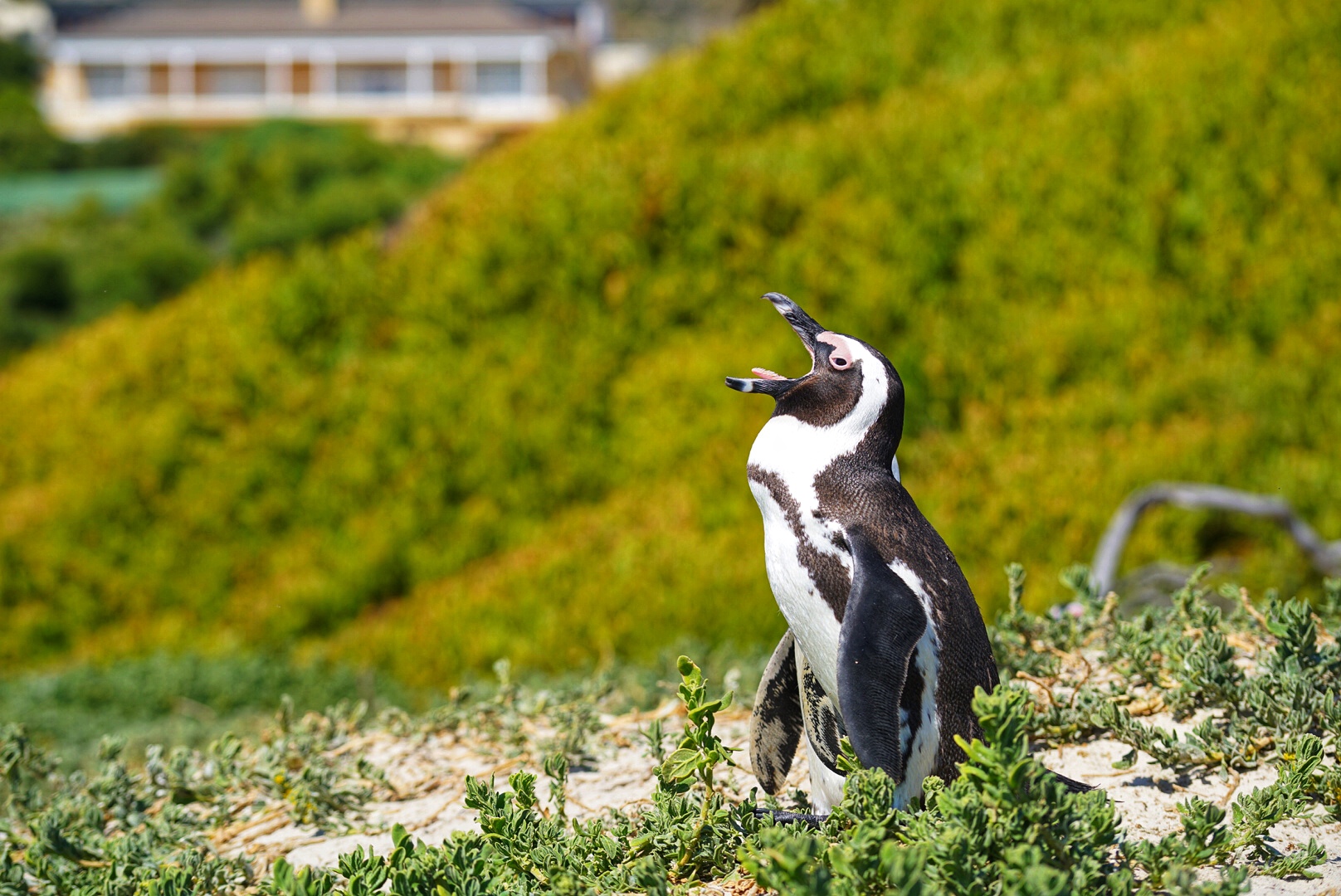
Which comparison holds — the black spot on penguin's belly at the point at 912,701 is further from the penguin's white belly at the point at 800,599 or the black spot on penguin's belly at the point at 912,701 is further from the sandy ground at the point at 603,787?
the sandy ground at the point at 603,787

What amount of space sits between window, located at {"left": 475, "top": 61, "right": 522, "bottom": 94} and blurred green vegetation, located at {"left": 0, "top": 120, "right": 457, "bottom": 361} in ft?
80.9

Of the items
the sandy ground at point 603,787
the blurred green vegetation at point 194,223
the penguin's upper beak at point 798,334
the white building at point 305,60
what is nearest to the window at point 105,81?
the white building at point 305,60

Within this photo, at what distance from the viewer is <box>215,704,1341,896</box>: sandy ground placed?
8.13 feet

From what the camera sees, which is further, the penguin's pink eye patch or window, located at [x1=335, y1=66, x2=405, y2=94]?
window, located at [x1=335, y1=66, x2=405, y2=94]

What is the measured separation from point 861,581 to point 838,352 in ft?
1.63

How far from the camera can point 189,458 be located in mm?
7816

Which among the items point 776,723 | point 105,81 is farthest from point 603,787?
point 105,81

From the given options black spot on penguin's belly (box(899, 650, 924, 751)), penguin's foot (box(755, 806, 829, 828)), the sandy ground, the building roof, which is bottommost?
the sandy ground

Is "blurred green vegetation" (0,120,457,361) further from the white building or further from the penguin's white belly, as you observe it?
the white building

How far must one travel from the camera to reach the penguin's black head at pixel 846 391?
89.3 inches

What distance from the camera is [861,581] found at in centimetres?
210

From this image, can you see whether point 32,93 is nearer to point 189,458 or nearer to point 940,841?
point 189,458

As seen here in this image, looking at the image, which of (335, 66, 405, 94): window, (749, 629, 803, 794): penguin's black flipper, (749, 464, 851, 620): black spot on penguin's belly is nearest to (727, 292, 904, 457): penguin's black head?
(749, 464, 851, 620): black spot on penguin's belly

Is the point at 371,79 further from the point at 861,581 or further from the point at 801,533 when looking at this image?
the point at 861,581
